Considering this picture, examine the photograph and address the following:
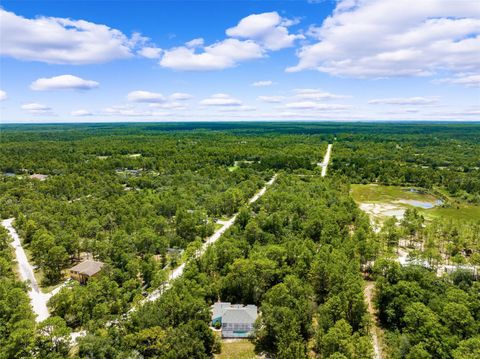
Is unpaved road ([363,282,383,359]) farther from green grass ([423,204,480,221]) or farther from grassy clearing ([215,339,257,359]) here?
green grass ([423,204,480,221])

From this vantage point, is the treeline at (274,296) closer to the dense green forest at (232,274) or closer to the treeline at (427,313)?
the dense green forest at (232,274)

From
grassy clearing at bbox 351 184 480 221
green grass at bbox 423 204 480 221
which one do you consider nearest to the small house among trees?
grassy clearing at bbox 351 184 480 221

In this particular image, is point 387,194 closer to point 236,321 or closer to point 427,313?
point 427,313

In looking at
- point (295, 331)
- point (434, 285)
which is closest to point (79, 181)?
point (295, 331)

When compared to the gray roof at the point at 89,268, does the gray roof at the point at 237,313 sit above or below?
below

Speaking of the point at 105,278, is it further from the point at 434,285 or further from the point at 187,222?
the point at 434,285

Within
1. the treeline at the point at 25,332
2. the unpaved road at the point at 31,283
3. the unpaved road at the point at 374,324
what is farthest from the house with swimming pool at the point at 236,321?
the unpaved road at the point at 31,283
